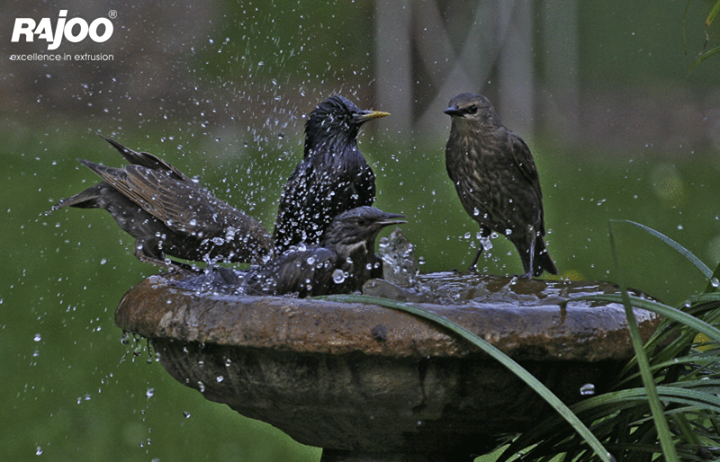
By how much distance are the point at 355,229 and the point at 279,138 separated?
310cm

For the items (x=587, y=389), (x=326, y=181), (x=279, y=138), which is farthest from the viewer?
(x=279, y=138)

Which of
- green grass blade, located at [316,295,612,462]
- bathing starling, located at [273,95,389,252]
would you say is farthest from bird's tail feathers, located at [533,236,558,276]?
green grass blade, located at [316,295,612,462]

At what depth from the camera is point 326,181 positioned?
9.16 feet

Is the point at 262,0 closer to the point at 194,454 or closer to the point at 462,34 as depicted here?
the point at 462,34

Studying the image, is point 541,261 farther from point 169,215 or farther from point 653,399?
point 653,399

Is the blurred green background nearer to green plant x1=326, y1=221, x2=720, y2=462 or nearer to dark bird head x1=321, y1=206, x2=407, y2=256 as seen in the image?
dark bird head x1=321, y1=206, x2=407, y2=256

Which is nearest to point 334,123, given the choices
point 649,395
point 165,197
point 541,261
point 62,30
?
point 165,197

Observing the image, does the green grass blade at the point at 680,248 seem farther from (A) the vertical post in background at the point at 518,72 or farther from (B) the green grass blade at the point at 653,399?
(A) the vertical post in background at the point at 518,72

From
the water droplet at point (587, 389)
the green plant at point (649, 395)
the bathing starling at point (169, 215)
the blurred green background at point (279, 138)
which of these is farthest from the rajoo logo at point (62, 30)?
the water droplet at point (587, 389)

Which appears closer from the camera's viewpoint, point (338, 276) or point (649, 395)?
point (649, 395)

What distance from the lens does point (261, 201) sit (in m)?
5.56

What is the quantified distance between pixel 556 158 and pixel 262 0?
8.67 ft

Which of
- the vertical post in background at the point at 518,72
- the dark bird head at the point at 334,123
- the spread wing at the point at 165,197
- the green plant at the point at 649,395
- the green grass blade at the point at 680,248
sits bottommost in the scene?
the green plant at the point at 649,395

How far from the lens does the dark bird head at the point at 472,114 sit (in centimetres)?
299
